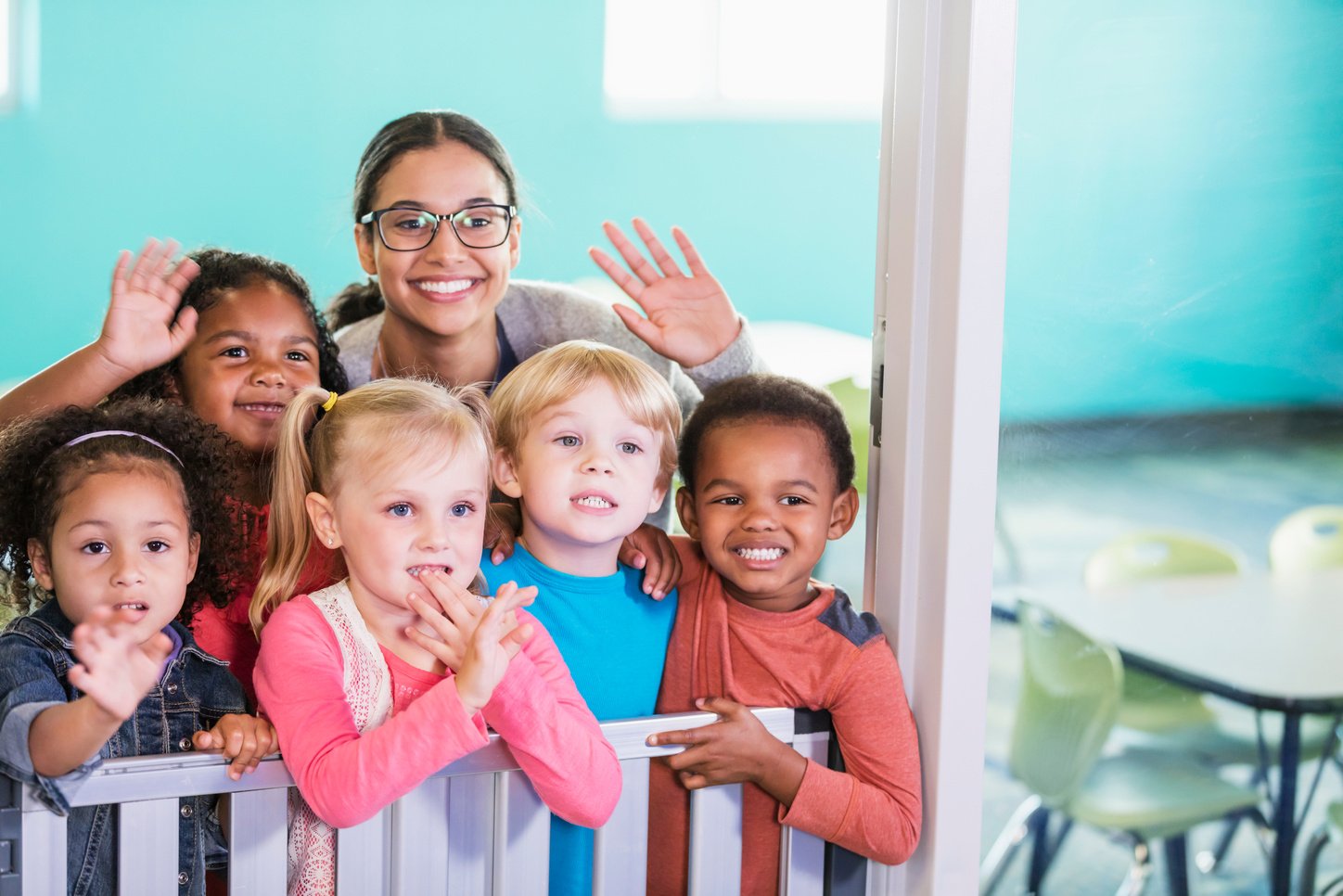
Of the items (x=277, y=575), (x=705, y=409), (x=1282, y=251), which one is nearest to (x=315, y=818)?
(x=277, y=575)

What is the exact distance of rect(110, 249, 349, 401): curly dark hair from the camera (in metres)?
1.54

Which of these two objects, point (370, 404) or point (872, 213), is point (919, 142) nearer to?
point (872, 213)

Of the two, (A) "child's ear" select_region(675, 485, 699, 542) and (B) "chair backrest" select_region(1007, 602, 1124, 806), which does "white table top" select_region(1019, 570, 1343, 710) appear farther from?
(A) "child's ear" select_region(675, 485, 699, 542)

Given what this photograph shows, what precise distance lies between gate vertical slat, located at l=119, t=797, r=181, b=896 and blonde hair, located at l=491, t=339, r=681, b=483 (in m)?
0.54

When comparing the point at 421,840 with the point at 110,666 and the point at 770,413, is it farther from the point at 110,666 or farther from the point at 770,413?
the point at 770,413

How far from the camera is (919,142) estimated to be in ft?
4.95

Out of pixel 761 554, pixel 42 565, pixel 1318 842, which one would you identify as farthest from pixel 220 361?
pixel 1318 842

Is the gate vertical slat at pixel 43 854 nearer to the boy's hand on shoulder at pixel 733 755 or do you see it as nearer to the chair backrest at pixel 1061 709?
the boy's hand on shoulder at pixel 733 755

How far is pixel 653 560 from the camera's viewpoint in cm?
157

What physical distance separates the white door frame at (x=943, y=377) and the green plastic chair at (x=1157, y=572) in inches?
11.9

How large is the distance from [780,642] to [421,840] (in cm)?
49

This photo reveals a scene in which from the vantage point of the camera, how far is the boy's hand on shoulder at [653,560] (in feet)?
5.10

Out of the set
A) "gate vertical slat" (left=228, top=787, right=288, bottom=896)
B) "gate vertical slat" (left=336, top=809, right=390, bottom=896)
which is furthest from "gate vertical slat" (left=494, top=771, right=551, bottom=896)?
"gate vertical slat" (left=228, top=787, right=288, bottom=896)

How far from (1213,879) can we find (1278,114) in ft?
3.60
